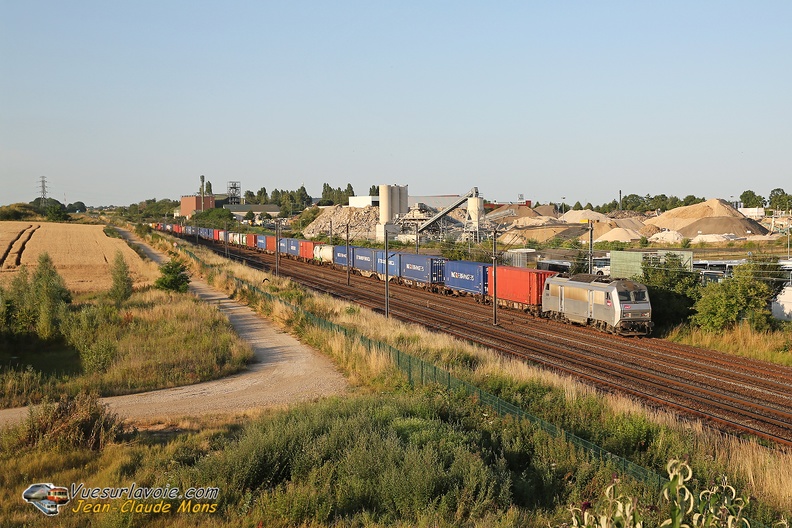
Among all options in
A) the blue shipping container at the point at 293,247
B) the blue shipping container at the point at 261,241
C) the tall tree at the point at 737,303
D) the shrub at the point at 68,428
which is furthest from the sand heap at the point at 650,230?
the shrub at the point at 68,428

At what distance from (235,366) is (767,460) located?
728 inches

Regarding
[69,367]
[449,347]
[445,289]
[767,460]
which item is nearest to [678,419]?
[767,460]

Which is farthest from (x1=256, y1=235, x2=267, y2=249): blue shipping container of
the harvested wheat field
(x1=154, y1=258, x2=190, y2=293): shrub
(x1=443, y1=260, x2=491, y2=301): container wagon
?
(x1=443, y1=260, x2=491, y2=301): container wagon

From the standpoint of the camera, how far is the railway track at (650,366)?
19.5m

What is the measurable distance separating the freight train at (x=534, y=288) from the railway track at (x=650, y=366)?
32.4 inches

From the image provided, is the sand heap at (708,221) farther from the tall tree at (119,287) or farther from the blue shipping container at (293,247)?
the tall tree at (119,287)

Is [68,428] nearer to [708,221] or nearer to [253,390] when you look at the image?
[253,390]

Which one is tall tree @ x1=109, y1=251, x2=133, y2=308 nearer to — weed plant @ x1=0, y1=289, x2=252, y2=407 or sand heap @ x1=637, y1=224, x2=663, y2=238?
weed plant @ x1=0, y1=289, x2=252, y2=407

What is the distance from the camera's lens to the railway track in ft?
64.1

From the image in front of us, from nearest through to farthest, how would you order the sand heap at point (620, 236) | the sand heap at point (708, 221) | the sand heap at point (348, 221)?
the sand heap at point (620, 236), the sand heap at point (708, 221), the sand heap at point (348, 221)

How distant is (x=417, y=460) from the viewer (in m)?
11.2

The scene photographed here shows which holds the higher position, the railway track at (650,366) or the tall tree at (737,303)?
the tall tree at (737,303)

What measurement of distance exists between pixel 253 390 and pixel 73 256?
230 feet

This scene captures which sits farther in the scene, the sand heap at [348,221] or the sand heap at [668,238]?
the sand heap at [348,221]
